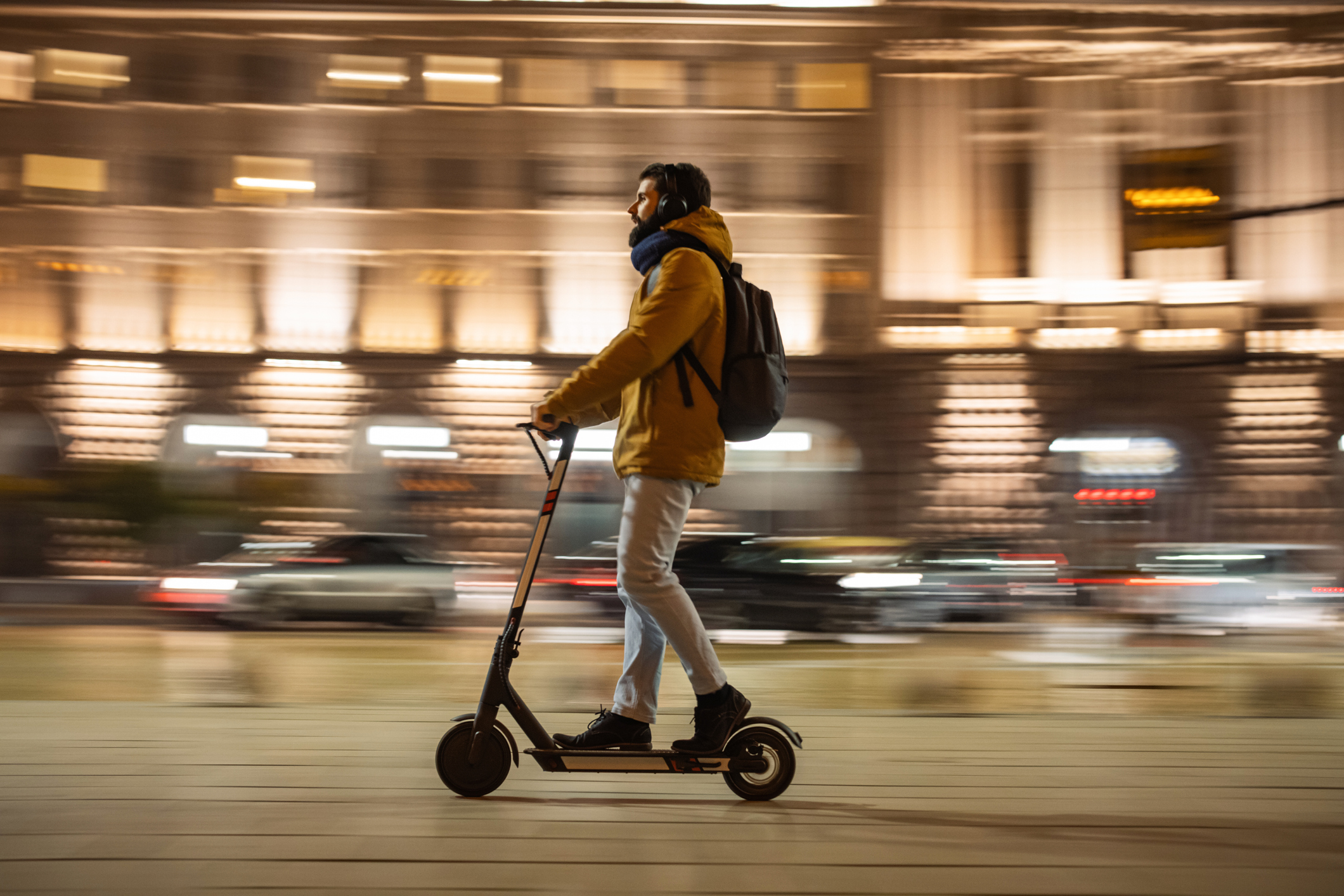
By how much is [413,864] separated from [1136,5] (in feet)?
90.3

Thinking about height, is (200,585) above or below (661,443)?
below

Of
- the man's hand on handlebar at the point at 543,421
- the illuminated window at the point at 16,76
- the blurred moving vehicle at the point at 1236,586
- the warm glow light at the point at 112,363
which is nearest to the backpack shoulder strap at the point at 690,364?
the man's hand on handlebar at the point at 543,421

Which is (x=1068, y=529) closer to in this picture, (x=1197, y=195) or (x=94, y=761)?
(x=1197, y=195)

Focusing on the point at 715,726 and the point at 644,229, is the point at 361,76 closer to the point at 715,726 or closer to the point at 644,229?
the point at 644,229

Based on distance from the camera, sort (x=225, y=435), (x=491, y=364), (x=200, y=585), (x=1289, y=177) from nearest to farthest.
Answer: (x=200, y=585) < (x=491, y=364) < (x=225, y=435) < (x=1289, y=177)

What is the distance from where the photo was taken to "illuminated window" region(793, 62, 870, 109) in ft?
80.6

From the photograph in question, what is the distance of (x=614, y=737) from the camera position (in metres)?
3.29

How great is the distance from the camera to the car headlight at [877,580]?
43.0ft

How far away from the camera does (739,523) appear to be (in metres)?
23.1

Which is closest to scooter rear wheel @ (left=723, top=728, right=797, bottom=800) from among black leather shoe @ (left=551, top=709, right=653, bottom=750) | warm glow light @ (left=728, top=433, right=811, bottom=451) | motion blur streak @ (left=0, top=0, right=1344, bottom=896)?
black leather shoe @ (left=551, top=709, right=653, bottom=750)

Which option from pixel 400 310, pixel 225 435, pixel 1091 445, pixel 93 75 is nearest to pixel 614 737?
pixel 400 310

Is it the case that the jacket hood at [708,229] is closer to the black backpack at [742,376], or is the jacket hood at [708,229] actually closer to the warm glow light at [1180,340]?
the black backpack at [742,376]

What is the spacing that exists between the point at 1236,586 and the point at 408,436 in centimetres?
1591

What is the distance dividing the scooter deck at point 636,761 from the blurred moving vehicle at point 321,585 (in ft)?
30.2
